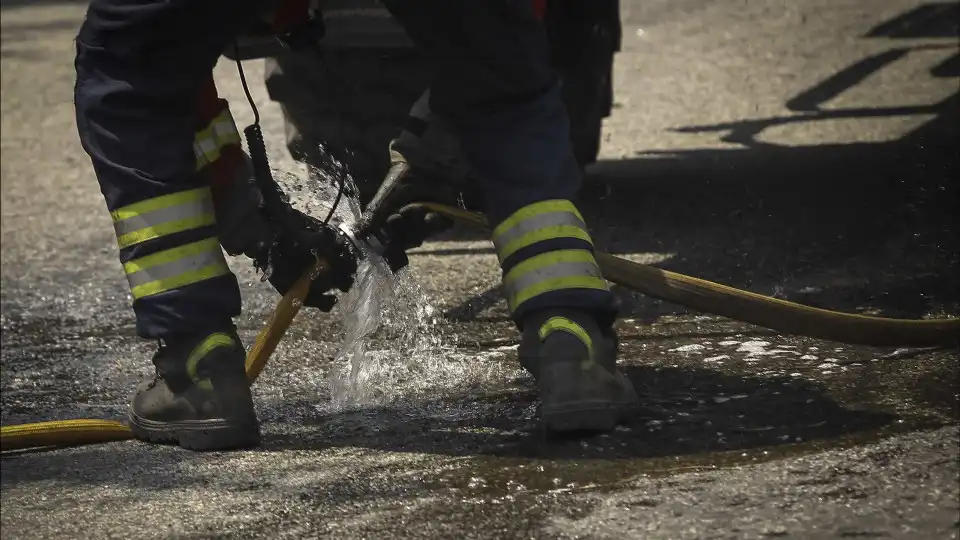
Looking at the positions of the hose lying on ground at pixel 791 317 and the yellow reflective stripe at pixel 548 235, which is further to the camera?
the hose lying on ground at pixel 791 317

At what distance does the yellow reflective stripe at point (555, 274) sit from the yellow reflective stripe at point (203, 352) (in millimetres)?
541

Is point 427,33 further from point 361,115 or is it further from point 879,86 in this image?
point 879,86

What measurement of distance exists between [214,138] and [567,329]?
87 centimetres

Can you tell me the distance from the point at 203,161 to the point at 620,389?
0.96 m

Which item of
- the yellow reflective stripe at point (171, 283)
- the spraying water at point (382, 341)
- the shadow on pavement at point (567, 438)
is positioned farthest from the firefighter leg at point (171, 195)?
the spraying water at point (382, 341)

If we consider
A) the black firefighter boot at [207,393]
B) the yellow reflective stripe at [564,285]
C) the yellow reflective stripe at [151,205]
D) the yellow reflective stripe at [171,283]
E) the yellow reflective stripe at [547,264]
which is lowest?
the black firefighter boot at [207,393]

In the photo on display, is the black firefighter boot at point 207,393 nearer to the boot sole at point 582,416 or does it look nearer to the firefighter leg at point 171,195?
the firefighter leg at point 171,195

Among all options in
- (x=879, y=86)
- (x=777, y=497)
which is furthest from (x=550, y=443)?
(x=879, y=86)

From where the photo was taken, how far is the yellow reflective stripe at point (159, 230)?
2.85m

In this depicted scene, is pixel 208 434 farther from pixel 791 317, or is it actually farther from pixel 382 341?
pixel 791 317

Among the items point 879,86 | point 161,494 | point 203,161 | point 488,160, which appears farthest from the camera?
point 879,86

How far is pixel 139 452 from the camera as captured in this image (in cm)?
299

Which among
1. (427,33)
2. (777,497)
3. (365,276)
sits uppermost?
(427,33)

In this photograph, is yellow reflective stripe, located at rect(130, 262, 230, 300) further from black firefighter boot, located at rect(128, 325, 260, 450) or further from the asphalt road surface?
the asphalt road surface
